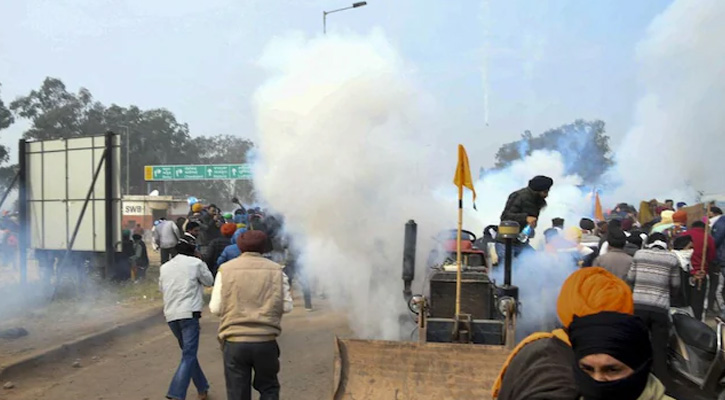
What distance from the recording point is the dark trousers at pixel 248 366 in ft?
14.7

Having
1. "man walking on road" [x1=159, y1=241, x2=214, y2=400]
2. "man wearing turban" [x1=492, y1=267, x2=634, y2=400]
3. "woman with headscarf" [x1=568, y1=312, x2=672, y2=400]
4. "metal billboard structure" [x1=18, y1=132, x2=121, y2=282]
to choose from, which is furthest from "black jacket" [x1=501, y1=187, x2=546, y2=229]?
"metal billboard structure" [x1=18, y1=132, x2=121, y2=282]

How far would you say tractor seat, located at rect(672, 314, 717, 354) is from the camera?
4.86 m

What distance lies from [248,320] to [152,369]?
323 cm

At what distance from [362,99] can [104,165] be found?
17.3 ft

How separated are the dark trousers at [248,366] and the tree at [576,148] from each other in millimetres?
23764

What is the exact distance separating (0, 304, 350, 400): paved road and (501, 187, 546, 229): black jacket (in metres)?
2.90

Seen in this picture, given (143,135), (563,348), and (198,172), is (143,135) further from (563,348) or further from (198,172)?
(563,348)

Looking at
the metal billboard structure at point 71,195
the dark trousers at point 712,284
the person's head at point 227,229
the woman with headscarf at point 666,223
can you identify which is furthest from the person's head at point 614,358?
the metal billboard structure at point 71,195

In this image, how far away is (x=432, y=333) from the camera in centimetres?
538

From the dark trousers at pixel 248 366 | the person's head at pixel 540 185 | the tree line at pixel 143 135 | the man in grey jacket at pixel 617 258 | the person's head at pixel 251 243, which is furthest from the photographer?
the tree line at pixel 143 135

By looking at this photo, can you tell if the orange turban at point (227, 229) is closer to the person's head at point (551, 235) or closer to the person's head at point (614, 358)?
the person's head at point (551, 235)

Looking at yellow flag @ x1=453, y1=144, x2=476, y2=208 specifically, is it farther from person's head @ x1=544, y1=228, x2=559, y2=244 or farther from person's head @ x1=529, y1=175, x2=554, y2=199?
person's head @ x1=544, y1=228, x2=559, y2=244

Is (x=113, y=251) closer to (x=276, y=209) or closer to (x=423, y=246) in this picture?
(x=276, y=209)

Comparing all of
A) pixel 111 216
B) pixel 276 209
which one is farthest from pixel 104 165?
pixel 276 209
